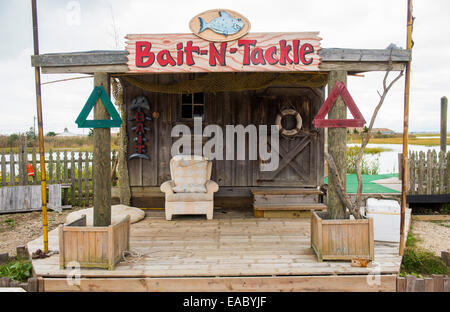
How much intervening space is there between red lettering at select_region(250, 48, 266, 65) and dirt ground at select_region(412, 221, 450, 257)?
3834mm

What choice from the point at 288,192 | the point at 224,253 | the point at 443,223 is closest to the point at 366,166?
the point at 443,223

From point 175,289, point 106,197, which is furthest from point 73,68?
point 175,289

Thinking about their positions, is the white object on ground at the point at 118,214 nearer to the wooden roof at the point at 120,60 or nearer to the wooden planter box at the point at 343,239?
the wooden roof at the point at 120,60

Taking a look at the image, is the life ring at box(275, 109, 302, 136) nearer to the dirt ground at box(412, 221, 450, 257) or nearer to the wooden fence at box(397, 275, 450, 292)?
the dirt ground at box(412, 221, 450, 257)

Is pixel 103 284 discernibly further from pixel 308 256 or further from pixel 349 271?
pixel 349 271

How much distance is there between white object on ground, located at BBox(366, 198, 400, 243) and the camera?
15.3ft

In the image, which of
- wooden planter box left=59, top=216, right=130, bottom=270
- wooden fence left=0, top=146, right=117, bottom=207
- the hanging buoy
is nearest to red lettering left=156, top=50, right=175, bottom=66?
wooden planter box left=59, top=216, right=130, bottom=270

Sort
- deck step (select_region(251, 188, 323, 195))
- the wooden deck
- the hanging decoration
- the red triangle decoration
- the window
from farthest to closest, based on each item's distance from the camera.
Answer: the window → the hanging decoration → deck step (select_region(251, 188, 323, 195)) → the red triangle decoration → the wooden deck

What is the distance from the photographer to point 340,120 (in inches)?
A: 163

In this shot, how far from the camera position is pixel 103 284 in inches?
146

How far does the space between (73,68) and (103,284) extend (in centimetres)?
261

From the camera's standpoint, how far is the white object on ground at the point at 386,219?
465 cm

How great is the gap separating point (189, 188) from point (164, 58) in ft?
9.06

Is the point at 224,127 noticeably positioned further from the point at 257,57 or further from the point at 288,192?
the point at 257,57
